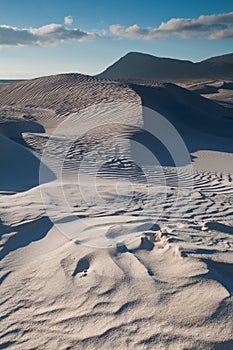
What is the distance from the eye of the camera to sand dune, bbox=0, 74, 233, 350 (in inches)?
110

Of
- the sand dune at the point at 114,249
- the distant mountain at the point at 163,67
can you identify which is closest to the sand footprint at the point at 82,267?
the sand dune at the point at 114,249

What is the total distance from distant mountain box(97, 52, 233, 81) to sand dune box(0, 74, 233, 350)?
76.8 metres

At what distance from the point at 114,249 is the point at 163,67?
96058 millimetres

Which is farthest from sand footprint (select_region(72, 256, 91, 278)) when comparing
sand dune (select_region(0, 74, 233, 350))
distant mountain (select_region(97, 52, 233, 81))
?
distant mountain (select_region(97, 52, 233, 81))

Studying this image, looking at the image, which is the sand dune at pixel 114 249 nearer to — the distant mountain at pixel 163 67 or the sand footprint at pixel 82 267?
the sand footprint at pixel 82 267

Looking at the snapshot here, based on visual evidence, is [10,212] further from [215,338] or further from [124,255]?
[215,338]

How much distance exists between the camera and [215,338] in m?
2.59

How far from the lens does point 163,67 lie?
94.2m

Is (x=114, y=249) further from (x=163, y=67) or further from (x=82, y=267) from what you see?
(x=163, y=67)

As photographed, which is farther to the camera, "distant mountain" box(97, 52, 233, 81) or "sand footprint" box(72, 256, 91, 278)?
"distant mountain" box(97, 52, 233, 81)

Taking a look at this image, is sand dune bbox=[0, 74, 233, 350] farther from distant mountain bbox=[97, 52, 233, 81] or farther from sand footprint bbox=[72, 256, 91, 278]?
distant mountain bbox=[97, 52, 233, 81]

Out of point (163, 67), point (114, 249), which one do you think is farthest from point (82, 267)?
point (163, 67)

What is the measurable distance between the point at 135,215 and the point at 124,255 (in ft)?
4.61

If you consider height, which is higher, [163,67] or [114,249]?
[163,67]
